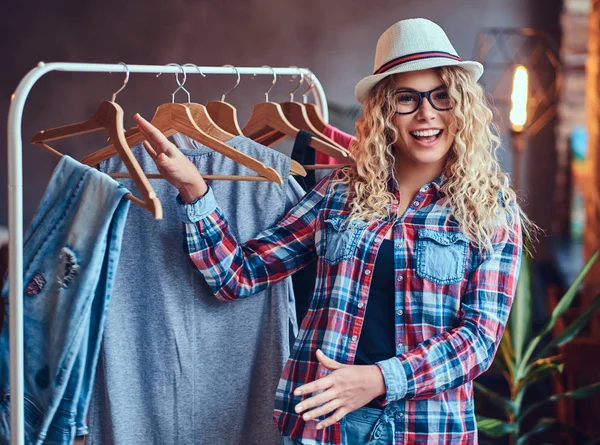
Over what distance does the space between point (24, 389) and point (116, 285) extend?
301 millimetres

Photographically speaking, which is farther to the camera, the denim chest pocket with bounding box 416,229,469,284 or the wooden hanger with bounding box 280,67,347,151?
the wooden hanger with bounding box 280,67,347,151

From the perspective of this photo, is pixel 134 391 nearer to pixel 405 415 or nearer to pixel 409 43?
pixel 405 415

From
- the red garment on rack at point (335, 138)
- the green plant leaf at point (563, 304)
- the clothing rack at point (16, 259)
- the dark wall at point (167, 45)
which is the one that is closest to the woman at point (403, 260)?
the clothing rack at point (16, 259)

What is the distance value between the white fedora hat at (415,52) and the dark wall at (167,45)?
3974 millimetres

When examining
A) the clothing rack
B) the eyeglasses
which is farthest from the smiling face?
the clothing rack

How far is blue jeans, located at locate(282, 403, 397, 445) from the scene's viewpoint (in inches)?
56.5

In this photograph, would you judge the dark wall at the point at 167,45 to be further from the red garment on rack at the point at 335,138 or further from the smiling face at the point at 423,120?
the smiling face at the point at 423,120

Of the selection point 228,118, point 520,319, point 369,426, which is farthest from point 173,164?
point 520,319

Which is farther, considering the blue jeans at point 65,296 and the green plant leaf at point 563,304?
the green plant leaf at point 563,304

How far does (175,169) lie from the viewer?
141 centimetres

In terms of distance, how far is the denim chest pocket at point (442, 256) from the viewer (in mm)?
1426

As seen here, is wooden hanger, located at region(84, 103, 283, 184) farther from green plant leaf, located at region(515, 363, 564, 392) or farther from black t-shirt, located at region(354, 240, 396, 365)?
green plant leaf, located at region(515, 363, 564, 392)

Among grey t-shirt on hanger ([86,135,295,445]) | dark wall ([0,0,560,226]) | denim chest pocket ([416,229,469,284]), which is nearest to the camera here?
denim chest pocket ([416,229,469,284])

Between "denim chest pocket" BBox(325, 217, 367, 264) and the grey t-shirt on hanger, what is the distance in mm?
167
